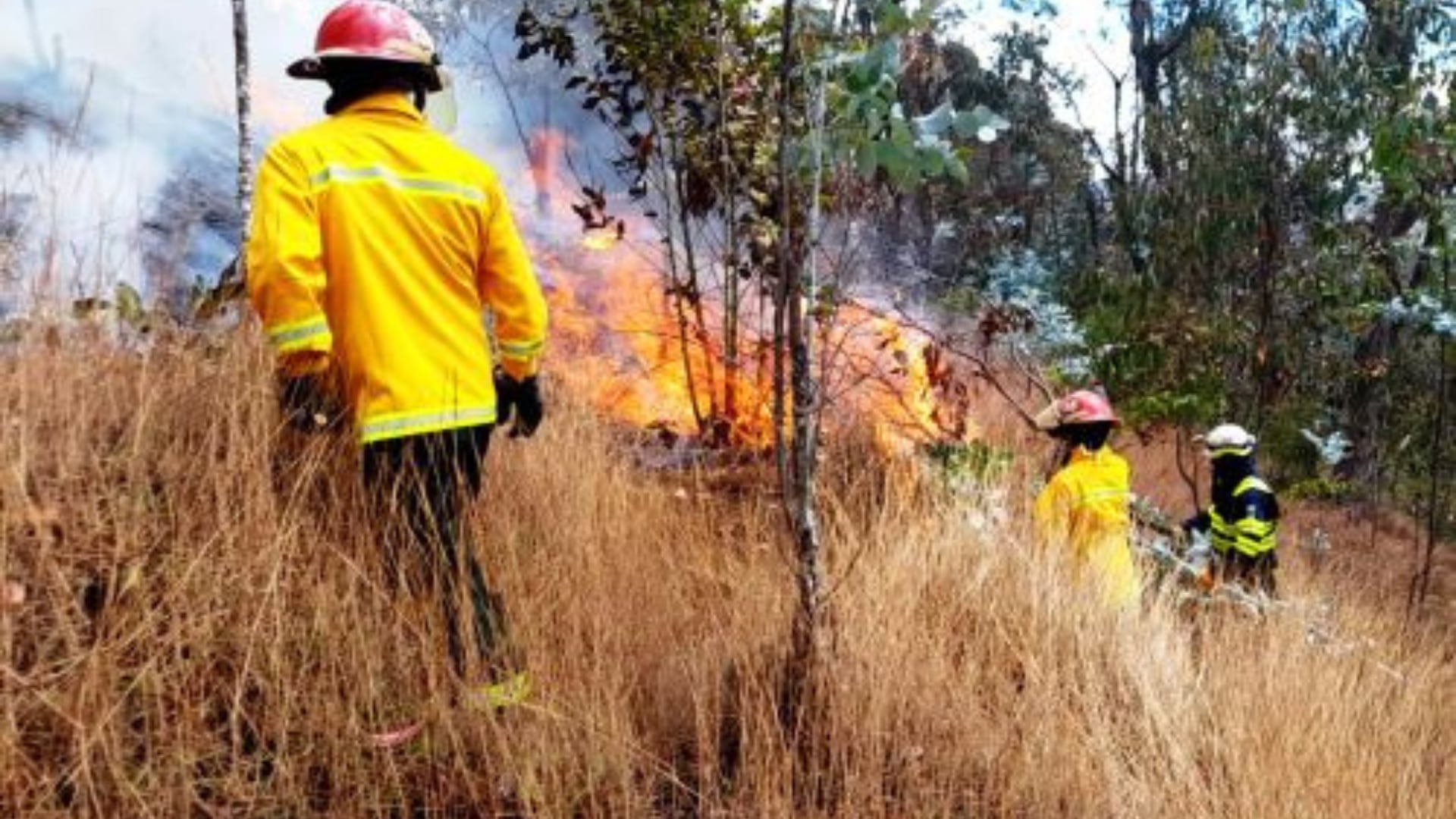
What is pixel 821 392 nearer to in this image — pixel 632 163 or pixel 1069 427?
pixel 1069 427

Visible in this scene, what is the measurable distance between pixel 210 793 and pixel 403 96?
4.98 ft

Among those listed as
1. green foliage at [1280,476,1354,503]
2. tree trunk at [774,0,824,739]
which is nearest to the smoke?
tree trunk at [774,0,824,739]

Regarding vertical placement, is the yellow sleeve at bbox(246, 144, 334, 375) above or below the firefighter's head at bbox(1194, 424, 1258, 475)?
above

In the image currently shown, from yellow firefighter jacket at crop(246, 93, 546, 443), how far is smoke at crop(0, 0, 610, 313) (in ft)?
1.72

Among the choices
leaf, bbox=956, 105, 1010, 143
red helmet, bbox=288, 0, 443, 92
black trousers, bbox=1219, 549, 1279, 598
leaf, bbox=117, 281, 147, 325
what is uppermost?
red helmet, bbox=288, 0, 443, 92

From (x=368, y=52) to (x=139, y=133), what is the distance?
807cm

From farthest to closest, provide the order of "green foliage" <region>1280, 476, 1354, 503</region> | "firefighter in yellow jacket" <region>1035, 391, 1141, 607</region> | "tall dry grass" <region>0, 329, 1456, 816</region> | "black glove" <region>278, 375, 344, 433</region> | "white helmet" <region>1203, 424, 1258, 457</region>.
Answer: "green foliage" <region>1280, 476, 1354, 503</region>
"white helmet" <region>1203, 424, 1258, 457</region>
"firefighter in yellow jacket" <region>1035, 391, 1141, 607</region>
"black glove" <region>278, 375, 344, 433</region>
"tall dry grass" <region>0, 329, 1456, 816</region>

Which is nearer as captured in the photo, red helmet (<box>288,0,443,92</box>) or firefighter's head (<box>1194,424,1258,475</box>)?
red helmet (<box>288,0,443,92</box>)

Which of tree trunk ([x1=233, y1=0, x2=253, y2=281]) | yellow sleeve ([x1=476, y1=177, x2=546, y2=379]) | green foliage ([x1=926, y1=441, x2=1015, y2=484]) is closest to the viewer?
yellow sleeve ([x1=476, y1=177, x2=546, y2=379])

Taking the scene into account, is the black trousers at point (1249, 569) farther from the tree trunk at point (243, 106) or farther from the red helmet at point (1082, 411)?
the tree trunk at point (243, 106)

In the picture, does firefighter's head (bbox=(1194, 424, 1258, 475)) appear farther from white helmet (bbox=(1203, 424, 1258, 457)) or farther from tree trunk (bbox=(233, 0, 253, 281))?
tree trunk (bbox=(233, 0, 253, 281))

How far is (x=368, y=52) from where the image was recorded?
2805 mm

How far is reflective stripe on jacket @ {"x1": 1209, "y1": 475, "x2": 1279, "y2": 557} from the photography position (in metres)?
5.66

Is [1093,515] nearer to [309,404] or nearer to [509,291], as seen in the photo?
[509,291]
